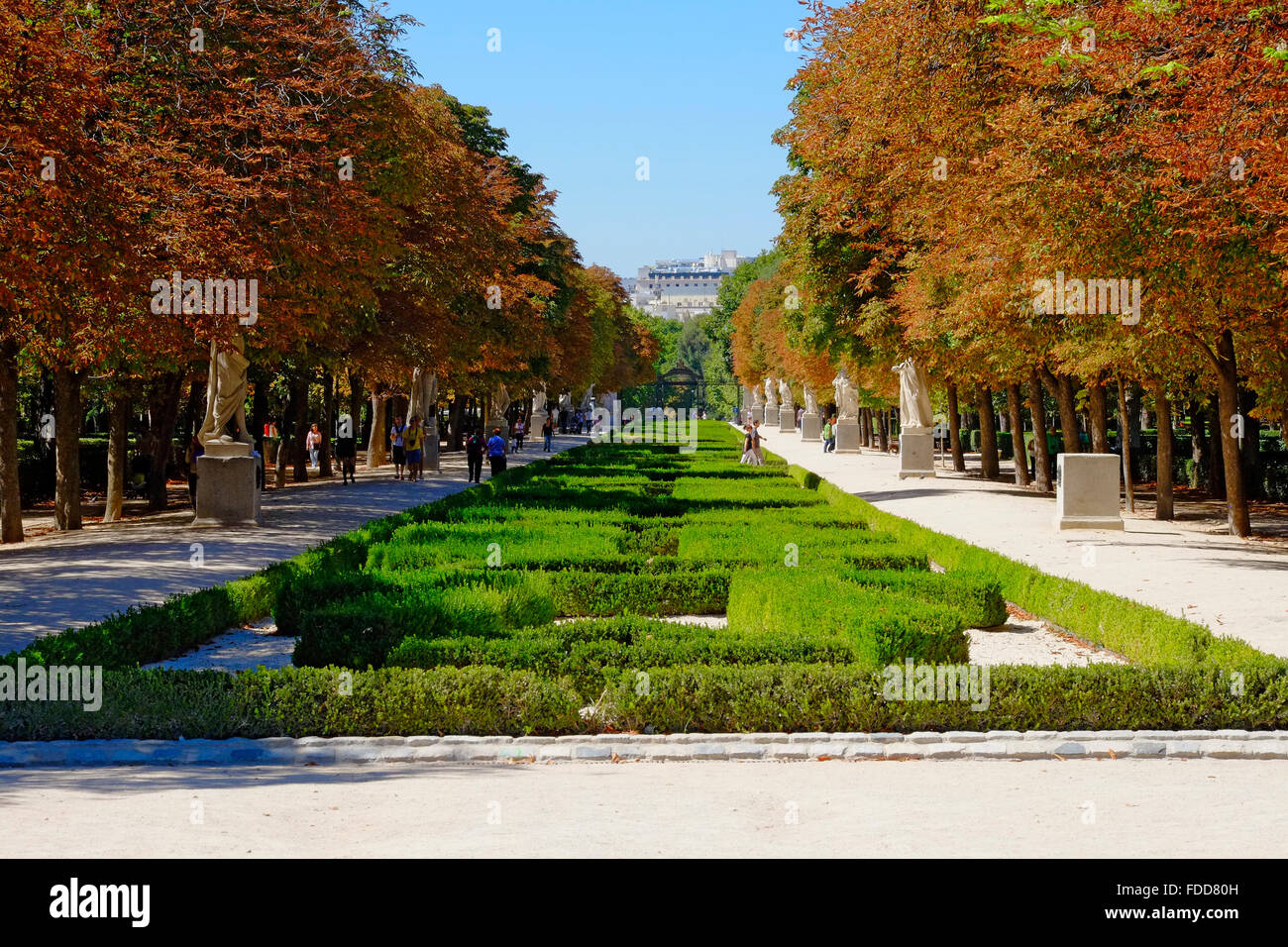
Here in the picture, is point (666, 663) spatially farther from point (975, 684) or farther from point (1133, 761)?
point (1133, 761)

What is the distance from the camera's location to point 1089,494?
897 inches

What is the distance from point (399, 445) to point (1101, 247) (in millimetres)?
24110

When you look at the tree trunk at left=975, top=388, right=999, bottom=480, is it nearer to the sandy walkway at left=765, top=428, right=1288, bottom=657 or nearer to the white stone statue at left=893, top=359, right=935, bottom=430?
the white stone statue at left=893, top=359, right=935, bottom=430

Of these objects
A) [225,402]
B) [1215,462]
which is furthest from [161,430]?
[1215,462]

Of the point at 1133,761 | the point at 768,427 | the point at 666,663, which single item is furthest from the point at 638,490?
the point at 768,427

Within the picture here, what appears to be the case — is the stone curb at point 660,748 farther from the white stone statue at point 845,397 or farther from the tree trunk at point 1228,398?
the white stone statue at point 845,397

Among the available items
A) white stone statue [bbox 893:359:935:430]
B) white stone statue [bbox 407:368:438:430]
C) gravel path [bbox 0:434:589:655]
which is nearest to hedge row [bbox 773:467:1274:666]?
gravel path [bbox 0:434:589:655]

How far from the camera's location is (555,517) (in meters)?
21.0

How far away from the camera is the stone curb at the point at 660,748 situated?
8.56 m

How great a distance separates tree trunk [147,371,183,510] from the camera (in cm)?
2830

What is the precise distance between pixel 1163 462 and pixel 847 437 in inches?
1387

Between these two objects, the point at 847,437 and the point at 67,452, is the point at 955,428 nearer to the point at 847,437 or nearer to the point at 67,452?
the point at 847,437

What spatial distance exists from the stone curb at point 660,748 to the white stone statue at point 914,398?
30.7 m
